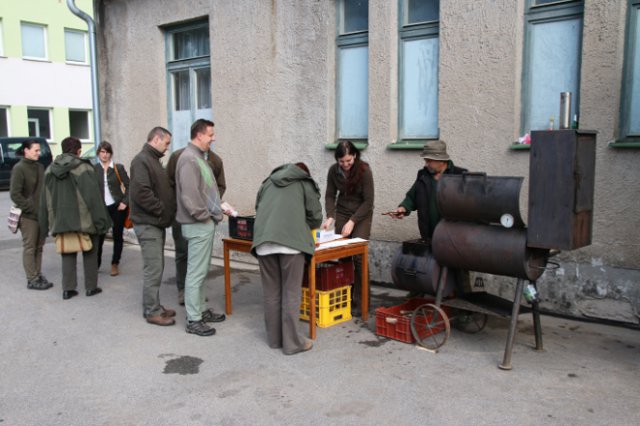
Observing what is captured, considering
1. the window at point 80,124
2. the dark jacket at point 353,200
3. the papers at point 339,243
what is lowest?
the papers at point 339,243

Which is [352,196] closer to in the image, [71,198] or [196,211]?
[196,211]

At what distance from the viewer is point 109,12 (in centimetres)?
1113

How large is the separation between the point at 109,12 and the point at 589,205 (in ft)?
31.5

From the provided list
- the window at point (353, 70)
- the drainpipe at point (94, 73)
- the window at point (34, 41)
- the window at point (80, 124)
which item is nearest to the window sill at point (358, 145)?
the window at point (353, 70)

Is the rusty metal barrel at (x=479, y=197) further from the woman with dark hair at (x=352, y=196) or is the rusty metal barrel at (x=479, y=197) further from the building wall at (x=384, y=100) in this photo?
the building wall at (x=384, y=100)

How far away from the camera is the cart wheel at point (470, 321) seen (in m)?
5.51

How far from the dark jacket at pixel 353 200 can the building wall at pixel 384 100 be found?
3.76ft

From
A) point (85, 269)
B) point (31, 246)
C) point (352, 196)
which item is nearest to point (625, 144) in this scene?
point (352, 196)

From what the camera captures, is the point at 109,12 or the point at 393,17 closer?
the point at 393,17

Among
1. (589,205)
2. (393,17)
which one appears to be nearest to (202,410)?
(589,205)

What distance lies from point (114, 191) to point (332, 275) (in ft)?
12.5

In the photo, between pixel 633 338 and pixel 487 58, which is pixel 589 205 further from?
pixel 487 58

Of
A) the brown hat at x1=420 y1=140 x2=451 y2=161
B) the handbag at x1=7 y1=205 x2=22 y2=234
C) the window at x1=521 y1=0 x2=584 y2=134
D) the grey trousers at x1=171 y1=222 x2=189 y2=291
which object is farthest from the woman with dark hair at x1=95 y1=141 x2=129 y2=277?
the window at x1=521 y1=0 x2=584 y2=134

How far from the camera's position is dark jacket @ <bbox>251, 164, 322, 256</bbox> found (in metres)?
4.89
